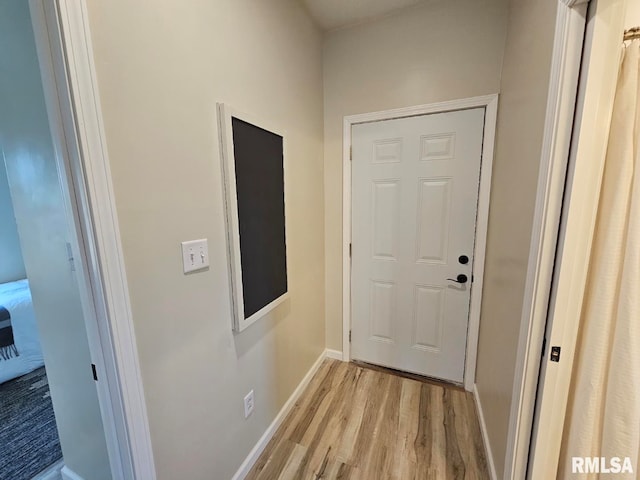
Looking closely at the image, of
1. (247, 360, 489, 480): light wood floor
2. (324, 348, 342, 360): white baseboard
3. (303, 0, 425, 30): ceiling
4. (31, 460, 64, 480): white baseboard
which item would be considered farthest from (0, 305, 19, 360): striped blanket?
(303, 0, 425, 30): ceiling

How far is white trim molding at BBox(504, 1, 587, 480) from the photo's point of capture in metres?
0.84

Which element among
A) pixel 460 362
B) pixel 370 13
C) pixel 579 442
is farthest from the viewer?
pixel 460 362

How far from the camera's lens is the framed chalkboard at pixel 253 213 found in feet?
3.97

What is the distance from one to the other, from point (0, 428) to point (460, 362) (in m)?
3.22

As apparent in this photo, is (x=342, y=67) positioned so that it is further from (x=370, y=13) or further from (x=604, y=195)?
(x=604, y=195)

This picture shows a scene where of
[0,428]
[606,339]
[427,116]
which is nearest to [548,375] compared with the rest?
[606,339]

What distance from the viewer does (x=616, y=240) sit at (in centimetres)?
85

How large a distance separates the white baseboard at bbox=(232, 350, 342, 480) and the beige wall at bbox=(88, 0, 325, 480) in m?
0.06

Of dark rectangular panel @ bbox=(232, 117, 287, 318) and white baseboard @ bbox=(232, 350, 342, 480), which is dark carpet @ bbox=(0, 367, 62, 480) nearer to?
white baseboard @ bbox=(232, 350, 342, 480)

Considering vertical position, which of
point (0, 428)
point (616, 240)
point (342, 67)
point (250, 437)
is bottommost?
point (0, 428)

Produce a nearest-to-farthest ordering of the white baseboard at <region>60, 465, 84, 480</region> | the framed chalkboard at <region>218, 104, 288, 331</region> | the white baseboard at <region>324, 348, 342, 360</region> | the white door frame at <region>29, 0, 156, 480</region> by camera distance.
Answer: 1. the white door frame at <region>29, 0, 156, 480</region>
2. the framed chalkboard at <region>218, 104, 288, 331</region>
3. the white baseboard at <region>60, 465, 84, 480</region>
4. the white baseboard at <region>324, 348, 342, 360</region>

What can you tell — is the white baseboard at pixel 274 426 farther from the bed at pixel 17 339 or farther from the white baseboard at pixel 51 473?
the bed at pixel 17 339

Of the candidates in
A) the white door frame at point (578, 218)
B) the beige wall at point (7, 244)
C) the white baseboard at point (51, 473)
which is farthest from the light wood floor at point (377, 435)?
the beige wall at point (7, 244)

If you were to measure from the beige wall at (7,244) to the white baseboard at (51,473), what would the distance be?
9.26ft
